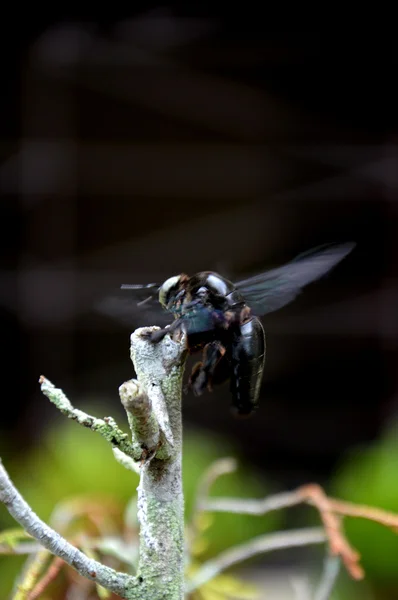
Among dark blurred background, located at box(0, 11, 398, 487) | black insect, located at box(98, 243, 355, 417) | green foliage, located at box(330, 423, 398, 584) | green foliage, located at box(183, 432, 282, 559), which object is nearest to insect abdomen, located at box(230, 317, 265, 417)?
black insect, located at box(98, 243, 355, 417)

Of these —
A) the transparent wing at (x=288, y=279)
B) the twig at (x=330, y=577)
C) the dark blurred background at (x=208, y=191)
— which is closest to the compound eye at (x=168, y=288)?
the transparent wing at (x=288, y=279)

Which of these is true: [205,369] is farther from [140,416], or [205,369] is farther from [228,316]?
[140,416]

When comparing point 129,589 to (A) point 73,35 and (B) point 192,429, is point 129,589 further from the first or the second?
(A) point 73,35

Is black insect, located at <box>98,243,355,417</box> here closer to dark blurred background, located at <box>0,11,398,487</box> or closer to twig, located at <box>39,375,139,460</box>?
twig, located at <box>39,375,139,460</box>

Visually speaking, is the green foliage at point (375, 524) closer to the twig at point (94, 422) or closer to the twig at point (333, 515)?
the twig at point (333, 515)

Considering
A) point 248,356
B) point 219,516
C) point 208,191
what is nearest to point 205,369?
point 248,356

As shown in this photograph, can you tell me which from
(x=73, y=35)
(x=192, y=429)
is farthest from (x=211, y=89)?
(x=192, y=429)
